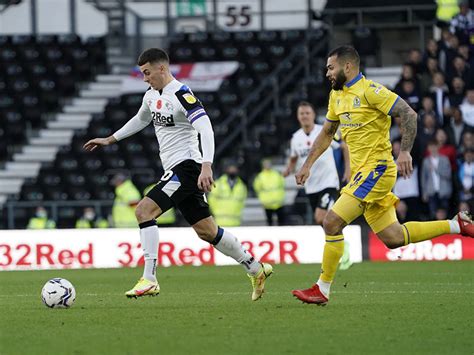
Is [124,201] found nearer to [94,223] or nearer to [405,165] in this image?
[94,223]

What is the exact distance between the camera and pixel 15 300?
11727 millimetres

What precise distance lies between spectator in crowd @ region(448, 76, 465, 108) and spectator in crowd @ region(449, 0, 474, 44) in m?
1.62

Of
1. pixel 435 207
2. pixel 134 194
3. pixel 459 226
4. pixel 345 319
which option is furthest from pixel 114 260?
pixel 345 319

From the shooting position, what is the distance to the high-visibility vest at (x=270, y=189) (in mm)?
21844

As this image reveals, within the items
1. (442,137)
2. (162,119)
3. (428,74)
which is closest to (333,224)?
(162,119)

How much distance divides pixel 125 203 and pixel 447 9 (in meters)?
7.50

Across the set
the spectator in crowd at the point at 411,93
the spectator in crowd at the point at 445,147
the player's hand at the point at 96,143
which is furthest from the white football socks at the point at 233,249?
the spectator in crowd at the point at 411,93

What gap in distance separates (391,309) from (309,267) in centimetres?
768

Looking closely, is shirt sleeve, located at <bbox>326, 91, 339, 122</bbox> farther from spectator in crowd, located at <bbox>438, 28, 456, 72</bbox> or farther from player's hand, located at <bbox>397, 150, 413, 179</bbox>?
spectator in crowd, located at <bbox>438, 28, 456, 72</bbox>

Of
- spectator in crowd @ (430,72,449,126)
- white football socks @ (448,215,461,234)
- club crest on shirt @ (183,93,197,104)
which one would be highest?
spectator in crowd @ (430,72,449,126)

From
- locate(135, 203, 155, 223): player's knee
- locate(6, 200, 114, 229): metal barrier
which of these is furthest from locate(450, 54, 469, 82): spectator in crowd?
locate(135, 203, 155, 223): player's knee

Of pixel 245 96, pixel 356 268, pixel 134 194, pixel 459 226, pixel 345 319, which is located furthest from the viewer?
pixel 245 96

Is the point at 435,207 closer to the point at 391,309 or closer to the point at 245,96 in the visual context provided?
the point at 245,96

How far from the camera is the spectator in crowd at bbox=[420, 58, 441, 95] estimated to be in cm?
2192
